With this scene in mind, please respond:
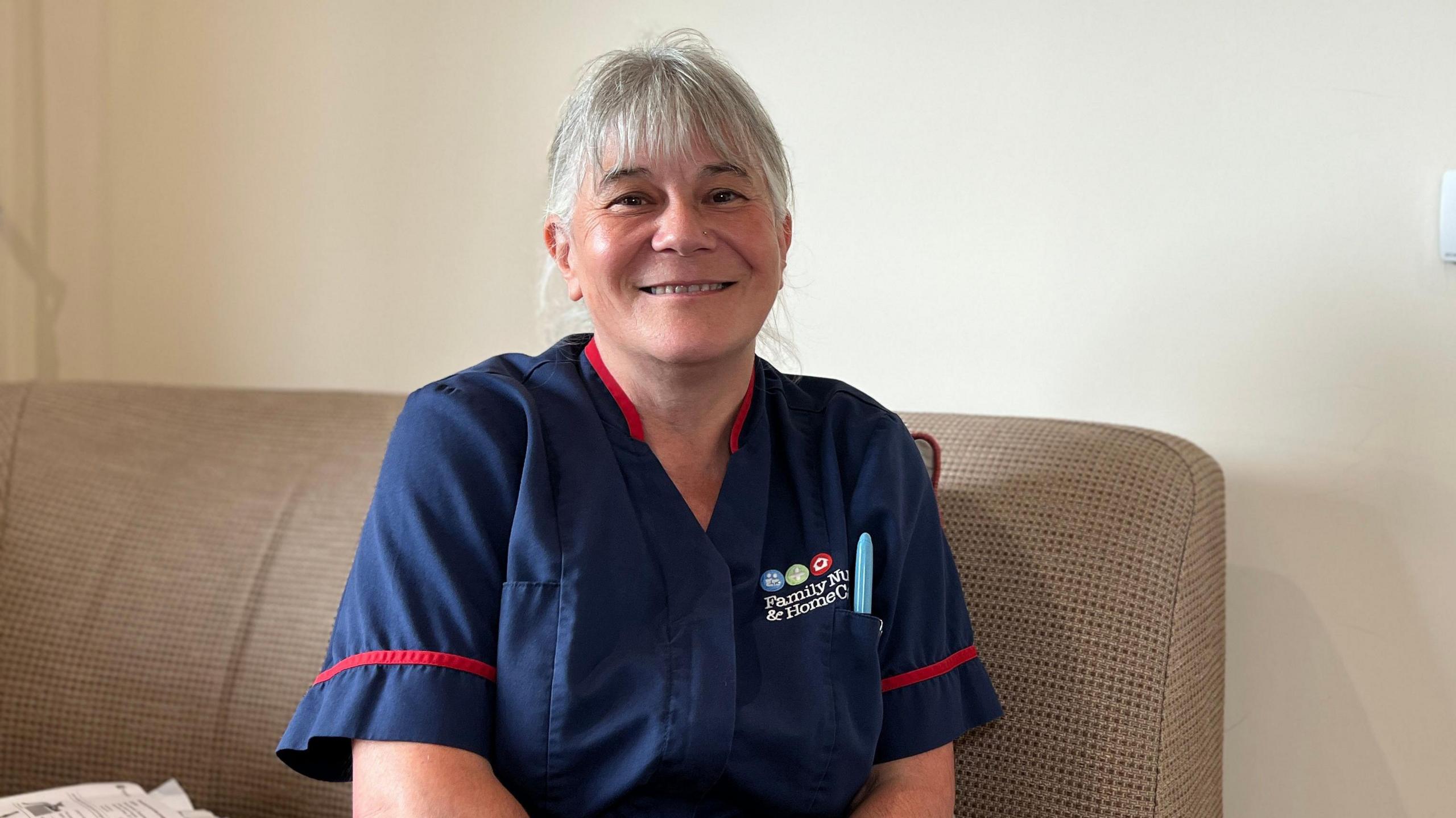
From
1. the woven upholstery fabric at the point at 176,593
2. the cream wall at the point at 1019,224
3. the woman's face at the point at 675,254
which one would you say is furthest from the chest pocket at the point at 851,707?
the woven upholstery fabric at the point at 176,593

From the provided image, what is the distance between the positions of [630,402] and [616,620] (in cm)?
23

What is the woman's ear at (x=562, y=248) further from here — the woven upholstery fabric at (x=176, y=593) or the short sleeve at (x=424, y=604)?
the woven upholstery fabric at (x=176, y=593)

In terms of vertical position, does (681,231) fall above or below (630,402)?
above

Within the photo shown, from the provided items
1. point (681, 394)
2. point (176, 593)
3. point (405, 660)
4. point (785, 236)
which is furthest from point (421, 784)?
point (176, 593)

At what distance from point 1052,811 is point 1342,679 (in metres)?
0.48

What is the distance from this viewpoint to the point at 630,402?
1150 millimetres

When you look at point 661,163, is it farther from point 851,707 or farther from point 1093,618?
point 1093,618

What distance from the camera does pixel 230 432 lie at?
1709 millimetres

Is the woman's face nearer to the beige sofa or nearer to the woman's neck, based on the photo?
the woman's neck

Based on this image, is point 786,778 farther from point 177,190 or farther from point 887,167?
point 177,190

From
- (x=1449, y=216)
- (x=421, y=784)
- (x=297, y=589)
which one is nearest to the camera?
(x=421, y=784)

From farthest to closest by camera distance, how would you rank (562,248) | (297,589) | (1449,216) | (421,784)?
(297,589)
(1449,216)
(562,248)
(421,784)

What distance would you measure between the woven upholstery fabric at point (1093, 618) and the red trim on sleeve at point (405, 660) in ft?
1.95

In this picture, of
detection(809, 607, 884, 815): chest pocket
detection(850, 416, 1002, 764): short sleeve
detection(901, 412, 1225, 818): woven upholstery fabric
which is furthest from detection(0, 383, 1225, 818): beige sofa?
detection(809, 607, 884, 815): chest pocket
